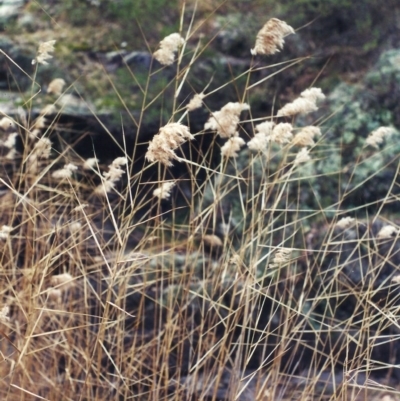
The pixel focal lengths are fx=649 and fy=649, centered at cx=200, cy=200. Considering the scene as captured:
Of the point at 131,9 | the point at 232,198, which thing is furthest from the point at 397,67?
the point at 131,9

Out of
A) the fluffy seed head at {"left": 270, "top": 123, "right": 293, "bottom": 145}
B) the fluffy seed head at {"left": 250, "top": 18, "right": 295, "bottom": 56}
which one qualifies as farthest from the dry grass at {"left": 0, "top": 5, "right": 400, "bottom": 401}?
the fluffy seed head at {"left": 250, "top": 18, "right": 295, "bottom": 56}

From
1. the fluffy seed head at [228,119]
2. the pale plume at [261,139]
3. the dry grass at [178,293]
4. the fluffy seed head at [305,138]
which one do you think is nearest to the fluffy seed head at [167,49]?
the dry grass at [178,293]

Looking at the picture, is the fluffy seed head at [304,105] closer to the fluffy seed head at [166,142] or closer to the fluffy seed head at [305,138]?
the fluffy seed head at [305,138]

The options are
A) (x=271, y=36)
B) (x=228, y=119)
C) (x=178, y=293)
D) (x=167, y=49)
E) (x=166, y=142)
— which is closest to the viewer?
(x=166, y=142)

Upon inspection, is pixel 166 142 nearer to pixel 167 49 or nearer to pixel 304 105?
pixel 167 49

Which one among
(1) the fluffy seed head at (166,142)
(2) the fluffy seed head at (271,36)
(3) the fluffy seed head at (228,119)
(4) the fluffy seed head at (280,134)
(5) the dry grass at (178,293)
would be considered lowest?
(5) the dry grass at (178,293)

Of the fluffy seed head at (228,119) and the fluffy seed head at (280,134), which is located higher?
the fluffy seed head at (228,119)

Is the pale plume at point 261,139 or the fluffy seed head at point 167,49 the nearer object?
the fluffy seed head at point 167,49

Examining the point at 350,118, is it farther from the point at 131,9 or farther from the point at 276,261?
the point at 276,261

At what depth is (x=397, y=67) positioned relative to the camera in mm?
4320

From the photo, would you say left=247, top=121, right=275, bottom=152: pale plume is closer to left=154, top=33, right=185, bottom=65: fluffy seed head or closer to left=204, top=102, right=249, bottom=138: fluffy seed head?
left=204, top=102, right=249, bottom=138: fluffy seed head

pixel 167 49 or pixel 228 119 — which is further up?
pixel 167 49

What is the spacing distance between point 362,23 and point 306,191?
1441 mm

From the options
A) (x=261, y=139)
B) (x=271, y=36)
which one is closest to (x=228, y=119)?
(x=261, y=139)
